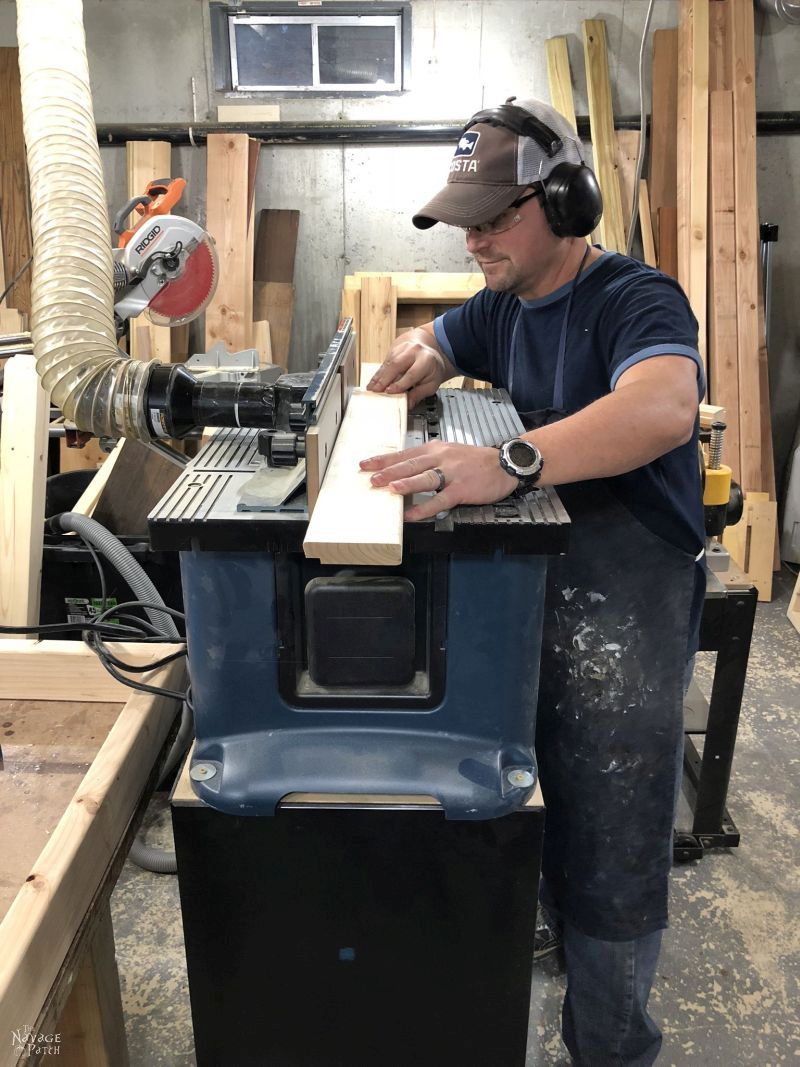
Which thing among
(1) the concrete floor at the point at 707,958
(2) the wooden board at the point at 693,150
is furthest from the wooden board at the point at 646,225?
(1) the concrete floor at the point at 707,958

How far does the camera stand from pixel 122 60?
328 centimetres

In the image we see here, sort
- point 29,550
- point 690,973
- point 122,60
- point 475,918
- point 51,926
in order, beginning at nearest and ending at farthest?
point 51,926
point 475,918
point 29,550
point 690,973
point 122,60

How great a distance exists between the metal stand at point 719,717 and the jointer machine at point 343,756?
98 centimetres

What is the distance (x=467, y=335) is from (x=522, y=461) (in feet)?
2.09

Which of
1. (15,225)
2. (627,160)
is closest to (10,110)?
(15,225)

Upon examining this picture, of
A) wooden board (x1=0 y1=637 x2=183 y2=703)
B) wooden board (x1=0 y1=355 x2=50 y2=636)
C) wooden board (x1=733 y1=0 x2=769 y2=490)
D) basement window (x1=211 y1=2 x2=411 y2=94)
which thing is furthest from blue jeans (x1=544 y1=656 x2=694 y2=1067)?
basement window (x1=211 y1=2 x2=411 y2=94)

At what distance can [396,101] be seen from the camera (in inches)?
130

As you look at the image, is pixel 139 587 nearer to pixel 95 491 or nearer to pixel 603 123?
pixel 95 491

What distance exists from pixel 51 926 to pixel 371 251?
3.23 metres

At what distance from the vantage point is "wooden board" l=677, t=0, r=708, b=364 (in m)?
3.07

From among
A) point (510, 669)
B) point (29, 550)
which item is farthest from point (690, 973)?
point (29, 550)

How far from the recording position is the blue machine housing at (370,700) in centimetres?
75

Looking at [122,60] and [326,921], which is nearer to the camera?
[326,921]

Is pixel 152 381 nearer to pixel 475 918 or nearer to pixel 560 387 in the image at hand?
pixel 560 387
